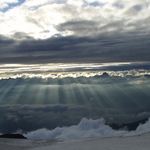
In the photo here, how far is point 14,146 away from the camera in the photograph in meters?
54.2

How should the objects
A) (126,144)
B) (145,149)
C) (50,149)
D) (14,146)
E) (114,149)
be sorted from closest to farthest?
1. (145,149)
2. (114,149)
3. (126,144)
4. (50,149)
5. (14,146)

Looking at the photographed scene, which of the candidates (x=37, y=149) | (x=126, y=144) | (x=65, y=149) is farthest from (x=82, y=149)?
(x=37, y=149)

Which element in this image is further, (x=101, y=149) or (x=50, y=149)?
(x=50, y=149)

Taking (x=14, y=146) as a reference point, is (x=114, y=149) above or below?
above

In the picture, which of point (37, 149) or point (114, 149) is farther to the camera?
point (37, 149)

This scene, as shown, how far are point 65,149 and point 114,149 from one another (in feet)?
29.0

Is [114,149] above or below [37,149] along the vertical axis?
above

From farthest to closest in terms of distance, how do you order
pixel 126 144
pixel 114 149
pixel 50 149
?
pixel 50 149 → pixel 126 144 → pixel 114 149

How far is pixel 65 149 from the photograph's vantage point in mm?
42812

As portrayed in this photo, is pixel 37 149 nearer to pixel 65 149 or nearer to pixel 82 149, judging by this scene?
pixel 65 149

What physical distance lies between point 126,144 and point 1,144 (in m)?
27.4

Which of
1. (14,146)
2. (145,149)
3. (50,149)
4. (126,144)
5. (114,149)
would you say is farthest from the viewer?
(14,146)

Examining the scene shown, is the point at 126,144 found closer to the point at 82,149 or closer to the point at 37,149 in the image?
the point at 82,149

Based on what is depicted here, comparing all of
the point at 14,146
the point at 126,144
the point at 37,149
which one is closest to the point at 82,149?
the point at 126,144
